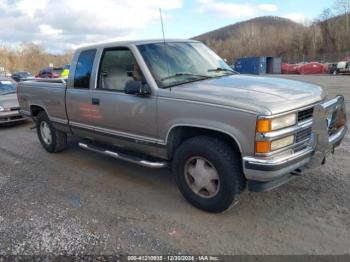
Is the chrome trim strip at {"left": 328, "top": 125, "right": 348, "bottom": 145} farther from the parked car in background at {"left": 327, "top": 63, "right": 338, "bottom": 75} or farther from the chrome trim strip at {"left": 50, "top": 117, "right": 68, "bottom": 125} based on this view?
the parked car in background at {"left": 327, "top": 63, "right": 338, "bottom": 75}

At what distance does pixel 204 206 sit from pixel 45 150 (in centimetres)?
427

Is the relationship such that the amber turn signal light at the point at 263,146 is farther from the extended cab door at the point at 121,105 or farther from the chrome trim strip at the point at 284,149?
the extended cab door at the point at 121,105

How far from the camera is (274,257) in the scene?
3.12 meters

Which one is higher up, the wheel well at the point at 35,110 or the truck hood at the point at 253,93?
the truck hood at the point at 253,93

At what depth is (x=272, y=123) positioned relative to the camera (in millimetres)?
3332

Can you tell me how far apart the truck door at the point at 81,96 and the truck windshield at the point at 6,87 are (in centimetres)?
631

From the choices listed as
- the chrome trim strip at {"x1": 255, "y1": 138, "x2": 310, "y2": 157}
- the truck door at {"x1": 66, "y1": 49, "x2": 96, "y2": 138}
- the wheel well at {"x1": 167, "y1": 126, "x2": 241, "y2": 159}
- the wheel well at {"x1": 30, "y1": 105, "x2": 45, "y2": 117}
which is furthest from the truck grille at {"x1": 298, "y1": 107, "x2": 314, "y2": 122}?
the wheel well at {"x1": 30, "y1": 105, "x2": 45, "y2": 117}

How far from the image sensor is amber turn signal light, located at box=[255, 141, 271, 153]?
3338 mm

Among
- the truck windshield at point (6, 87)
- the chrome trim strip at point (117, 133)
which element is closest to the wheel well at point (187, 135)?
the chrome trim strip at point (117, 133)

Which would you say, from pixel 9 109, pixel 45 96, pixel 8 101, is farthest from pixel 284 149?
pixel 8 101

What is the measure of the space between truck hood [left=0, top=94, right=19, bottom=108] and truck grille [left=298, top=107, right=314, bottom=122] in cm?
863

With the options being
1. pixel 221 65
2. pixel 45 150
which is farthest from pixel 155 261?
pixel 45 150

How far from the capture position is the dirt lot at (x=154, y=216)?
11.0 ft

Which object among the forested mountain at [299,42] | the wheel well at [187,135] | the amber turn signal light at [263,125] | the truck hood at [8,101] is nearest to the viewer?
the amber turn signal light at [263,125]
